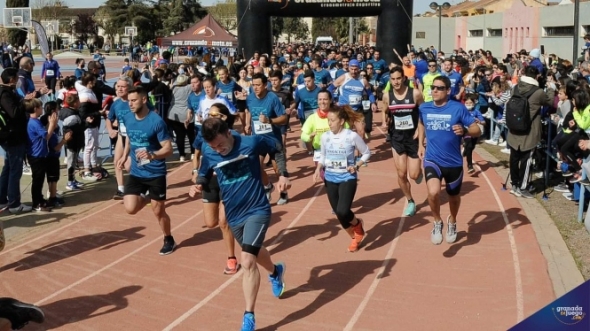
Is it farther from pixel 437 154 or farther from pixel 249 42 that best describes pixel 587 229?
pixel 249 42

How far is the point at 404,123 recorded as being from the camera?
352 inches

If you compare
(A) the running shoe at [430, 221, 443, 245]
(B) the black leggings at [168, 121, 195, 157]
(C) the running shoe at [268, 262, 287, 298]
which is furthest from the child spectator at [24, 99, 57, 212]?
(A) the running shoe at [430, 221, 443, 245]

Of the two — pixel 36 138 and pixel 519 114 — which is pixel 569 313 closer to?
pixel 519 114

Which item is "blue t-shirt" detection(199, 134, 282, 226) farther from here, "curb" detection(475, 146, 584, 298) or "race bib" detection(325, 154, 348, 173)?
"curb" detection(475, 146, 584, 298)

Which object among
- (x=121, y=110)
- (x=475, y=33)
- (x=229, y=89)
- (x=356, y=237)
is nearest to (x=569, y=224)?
(x=356, y=237)

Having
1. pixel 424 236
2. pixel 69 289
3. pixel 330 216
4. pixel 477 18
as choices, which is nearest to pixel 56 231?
pixel 69 289

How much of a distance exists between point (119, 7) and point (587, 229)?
71421 mm

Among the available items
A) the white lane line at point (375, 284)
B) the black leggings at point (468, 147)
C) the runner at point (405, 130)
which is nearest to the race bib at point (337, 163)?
the white lane line at point (375, 284)

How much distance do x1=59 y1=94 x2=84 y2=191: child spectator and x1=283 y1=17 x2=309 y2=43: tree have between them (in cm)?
8183

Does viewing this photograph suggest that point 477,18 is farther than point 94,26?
No

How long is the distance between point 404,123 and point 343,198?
205 centimetres

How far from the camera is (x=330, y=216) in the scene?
30.0ft

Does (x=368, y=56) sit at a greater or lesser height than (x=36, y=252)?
greater

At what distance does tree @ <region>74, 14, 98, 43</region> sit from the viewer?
8219 cm
